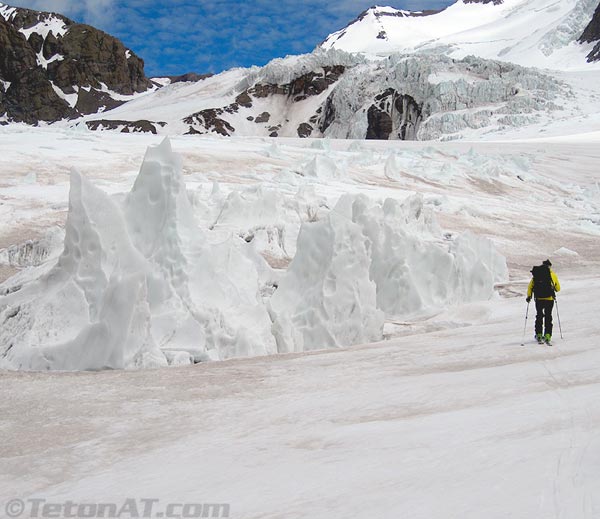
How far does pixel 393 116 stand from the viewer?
69562 millimetres

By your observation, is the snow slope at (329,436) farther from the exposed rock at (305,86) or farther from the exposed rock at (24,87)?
the exposed rock at (24,87)

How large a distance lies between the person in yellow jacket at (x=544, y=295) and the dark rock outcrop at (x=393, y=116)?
6123 cm

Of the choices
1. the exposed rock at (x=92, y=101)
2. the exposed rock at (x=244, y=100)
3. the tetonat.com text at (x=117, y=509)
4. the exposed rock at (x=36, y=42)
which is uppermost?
the exposed rock at (x=36, y=42)

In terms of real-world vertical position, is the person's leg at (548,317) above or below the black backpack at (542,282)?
below

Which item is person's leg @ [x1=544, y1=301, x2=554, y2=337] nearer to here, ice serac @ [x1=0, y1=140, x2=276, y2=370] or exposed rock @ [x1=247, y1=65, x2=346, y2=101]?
ice serac @ [x1=0, y1=140, x2=276, y2=370]

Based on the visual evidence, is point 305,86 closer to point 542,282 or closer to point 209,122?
point 209,122

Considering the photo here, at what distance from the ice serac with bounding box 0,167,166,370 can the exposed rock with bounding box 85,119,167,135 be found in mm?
64941

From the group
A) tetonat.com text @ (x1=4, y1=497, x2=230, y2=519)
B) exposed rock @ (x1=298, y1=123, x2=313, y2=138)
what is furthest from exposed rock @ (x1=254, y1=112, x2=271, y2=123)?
tetonat.com text @ (x1=4, y1=497, x2=230, y2=519)

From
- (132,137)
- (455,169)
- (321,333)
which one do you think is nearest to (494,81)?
(455,169)

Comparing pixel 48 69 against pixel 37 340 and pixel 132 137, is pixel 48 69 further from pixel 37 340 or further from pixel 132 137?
pixel 37 340

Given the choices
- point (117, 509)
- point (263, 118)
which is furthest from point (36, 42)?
point (117, 509)

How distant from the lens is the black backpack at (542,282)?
7.36 metres

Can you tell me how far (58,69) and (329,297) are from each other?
124 m

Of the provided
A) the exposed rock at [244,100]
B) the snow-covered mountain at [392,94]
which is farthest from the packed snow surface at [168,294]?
the exposed rock at [244,100]
